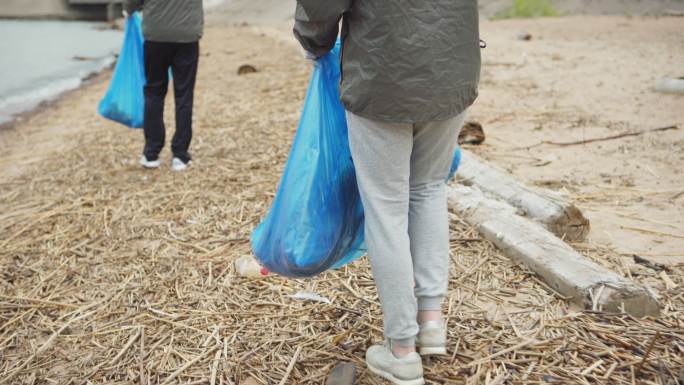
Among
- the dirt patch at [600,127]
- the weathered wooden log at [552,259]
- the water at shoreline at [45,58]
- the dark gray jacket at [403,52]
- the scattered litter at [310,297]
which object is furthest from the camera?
the water at shoreline at [45,58]

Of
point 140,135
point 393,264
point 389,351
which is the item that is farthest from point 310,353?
point 140,135

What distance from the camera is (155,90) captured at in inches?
179

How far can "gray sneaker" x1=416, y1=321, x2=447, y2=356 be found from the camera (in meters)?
2.16

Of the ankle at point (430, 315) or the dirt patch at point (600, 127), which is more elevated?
the ankle at point (430, 315)

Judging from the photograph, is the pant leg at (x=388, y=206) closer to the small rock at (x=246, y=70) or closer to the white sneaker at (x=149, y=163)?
the white sneaker at (x=149, y=163)

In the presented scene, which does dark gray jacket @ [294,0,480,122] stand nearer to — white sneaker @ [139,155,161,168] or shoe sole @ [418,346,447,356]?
shoe sole @ [418,346,447,356]

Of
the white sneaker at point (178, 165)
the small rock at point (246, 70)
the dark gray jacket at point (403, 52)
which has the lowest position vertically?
the small rock at point (246, 70)

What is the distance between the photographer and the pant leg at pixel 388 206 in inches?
75.6

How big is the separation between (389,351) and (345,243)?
401mm

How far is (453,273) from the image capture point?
9.51 ft

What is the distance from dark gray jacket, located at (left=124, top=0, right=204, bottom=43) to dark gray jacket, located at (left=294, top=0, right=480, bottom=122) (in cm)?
257

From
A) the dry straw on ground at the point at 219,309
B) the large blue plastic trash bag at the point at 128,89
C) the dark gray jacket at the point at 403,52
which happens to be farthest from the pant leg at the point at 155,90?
the dark gray jacket at the point at 403,52

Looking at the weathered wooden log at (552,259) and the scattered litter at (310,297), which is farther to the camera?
the scattered litter at (310,297)

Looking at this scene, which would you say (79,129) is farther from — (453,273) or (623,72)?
(623,72)
